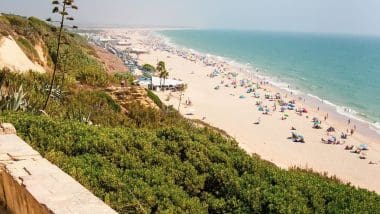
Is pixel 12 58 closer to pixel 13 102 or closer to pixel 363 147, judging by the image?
pixel 13 102

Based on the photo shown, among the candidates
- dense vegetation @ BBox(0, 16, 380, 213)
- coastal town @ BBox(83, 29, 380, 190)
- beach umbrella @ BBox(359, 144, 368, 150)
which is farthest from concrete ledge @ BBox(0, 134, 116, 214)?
beach umbrella @ BBox(359, 144, 368, 150)

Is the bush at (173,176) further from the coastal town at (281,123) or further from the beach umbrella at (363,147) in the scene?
the beach umbrella at (363,147)

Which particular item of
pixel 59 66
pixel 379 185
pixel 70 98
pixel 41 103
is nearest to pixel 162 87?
A: pixel 59 66

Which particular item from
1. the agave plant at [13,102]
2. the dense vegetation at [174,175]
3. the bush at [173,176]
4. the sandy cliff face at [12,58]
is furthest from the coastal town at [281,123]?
the bush at [173,176]

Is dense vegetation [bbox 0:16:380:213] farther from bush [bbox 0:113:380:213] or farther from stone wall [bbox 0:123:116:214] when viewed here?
stone wall [bbox 0:123:116:214]

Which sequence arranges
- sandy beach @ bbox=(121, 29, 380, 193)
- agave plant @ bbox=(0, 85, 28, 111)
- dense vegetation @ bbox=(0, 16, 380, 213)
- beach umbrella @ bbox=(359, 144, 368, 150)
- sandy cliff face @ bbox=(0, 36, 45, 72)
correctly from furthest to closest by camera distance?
beach umbrella @ bbox=(359, 144, 368, 150) → sandy beach @ bbox=(121, 29, 380, 193) → sandy cliff face @ bbox=(0, 36, 45, 72) → agave plant @ bbox=(0, 85, 28, 111) → dense vegetation @ bbox=(0, 16, 380, 213)

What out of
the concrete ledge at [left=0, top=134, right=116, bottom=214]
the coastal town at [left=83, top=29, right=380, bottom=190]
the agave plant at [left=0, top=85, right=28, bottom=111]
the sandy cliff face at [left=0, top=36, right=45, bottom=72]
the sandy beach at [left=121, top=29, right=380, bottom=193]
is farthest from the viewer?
the coastal town at [left=83, top=29, right=380, bottom=190]

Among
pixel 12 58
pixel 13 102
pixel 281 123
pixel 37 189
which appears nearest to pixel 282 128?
pixel 281 123

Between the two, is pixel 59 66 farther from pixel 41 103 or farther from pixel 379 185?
pixel 379 185
